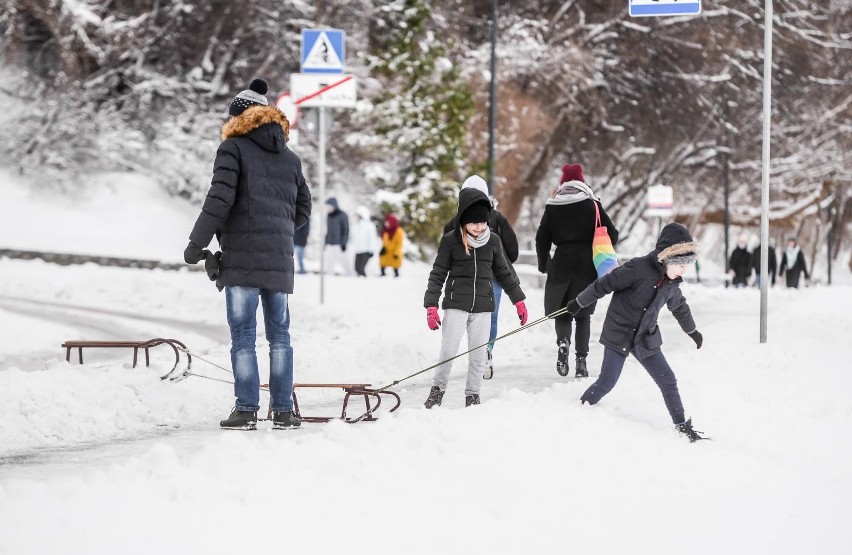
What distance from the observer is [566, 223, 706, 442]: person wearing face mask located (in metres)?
7.52

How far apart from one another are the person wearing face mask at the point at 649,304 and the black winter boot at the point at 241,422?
2231mm

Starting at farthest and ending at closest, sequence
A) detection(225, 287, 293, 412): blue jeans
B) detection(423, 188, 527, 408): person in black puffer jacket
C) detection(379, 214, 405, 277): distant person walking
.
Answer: detection(379, 214, 405, 277): distant person walking
detection(423, 188, 527, 408): person in black puffer jacket
detection(225, 287, 293, 412): blue jeans

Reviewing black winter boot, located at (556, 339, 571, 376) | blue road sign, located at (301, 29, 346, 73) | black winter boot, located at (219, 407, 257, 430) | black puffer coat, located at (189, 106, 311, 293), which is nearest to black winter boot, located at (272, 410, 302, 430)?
black winter boot, located at (219, 407, 257, 430)

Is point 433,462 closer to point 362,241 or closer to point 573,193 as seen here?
point 573,193

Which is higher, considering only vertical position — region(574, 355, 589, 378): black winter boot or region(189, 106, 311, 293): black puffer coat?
region(189, 106, 311, 293): black puffer coat

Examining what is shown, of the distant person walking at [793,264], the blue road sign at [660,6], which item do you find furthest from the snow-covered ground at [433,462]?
the distant person walking at [793,264]

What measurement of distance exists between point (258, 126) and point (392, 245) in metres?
19.1

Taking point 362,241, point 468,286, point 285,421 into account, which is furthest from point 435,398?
point 362,241

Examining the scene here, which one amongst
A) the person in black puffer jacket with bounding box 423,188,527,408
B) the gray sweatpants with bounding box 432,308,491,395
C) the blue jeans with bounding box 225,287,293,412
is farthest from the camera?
the gray sweatpants with bounding box 432,308,491,395

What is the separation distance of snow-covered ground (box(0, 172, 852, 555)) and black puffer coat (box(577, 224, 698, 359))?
1.82 feet

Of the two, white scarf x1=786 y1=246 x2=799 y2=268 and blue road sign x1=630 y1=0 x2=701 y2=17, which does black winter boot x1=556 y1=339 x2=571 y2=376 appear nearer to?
blue road sign x1=630 y1=0 x2=701 y2=17

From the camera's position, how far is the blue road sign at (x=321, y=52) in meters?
14.4

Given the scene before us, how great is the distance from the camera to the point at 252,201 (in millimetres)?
7078

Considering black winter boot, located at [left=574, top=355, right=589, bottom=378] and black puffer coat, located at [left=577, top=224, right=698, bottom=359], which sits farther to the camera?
black winter boot, located at [left=574, top=355, right=589, bottom=378]
